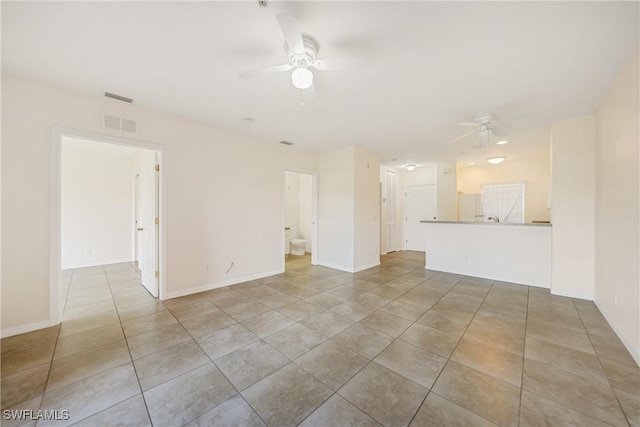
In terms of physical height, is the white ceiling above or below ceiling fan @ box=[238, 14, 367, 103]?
above

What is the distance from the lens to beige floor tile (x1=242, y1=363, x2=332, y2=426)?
1.45m

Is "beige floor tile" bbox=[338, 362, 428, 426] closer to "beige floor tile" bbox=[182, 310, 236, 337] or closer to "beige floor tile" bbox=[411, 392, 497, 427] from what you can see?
"beige floor tile" bbox=[411, 392, 497, 427]

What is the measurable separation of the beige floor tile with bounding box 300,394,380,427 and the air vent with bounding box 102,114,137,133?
3.76 meters

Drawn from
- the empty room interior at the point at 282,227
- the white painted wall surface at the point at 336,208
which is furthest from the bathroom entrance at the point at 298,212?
the empty room interior at the point at 282,227

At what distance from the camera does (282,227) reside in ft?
16.0

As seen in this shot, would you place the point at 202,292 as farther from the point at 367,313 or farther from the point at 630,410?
the point at 630,410

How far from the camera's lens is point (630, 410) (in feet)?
4.86

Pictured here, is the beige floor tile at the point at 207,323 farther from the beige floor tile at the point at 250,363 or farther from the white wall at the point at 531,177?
the white wall at the point at 531,177

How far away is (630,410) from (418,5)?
3.02 metres

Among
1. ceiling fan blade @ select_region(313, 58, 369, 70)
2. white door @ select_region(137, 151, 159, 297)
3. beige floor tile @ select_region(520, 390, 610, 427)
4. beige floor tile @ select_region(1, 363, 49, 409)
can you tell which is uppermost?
ceiling fan blade @ select_region(313, 58, 369, 70)

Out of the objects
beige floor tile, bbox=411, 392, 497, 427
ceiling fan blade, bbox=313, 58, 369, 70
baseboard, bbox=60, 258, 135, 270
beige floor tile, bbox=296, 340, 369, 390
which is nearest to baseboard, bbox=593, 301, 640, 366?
beige floor tile, bbox=411, 392, 497, 427

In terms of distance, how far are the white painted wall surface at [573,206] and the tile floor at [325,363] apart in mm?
449

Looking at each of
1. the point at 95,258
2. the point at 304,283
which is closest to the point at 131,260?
the point at 95,258

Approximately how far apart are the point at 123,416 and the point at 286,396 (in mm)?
1013
